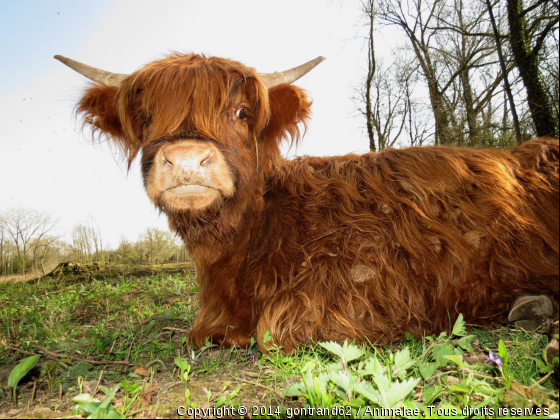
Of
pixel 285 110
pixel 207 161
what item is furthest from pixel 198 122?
pixel 285 110

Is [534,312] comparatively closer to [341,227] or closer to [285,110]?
[341,227]

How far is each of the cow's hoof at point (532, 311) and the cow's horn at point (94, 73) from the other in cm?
327

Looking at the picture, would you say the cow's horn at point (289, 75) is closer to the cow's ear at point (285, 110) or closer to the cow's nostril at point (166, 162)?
the cow's ear at point (285, 110)

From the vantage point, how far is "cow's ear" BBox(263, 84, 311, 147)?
2736 millimetres

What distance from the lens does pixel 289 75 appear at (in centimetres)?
293

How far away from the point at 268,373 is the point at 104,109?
2302mm

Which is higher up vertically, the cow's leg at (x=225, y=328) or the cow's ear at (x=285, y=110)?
the cow's ear at (x=285, y=110)

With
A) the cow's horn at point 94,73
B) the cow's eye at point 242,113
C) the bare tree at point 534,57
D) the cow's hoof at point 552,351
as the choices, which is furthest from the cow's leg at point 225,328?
the bare tree at point 534,57

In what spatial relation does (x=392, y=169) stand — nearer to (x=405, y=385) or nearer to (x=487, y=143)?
(x=405, y=385)

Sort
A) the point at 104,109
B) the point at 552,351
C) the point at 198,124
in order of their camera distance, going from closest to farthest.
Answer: the point at 552,351 → the point at 198,124 → the point at 104,109

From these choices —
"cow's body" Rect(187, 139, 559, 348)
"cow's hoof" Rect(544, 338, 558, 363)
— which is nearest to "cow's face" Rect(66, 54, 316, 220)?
"cow's body" Rect(187, 139, 559, 348)

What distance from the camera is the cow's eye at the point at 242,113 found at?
8.12 ft

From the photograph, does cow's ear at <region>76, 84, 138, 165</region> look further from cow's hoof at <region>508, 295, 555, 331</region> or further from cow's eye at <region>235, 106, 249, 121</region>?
cow's hoof at <region>508, 295, 555, 331</region>

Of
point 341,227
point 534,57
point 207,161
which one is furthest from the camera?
point 534,57
